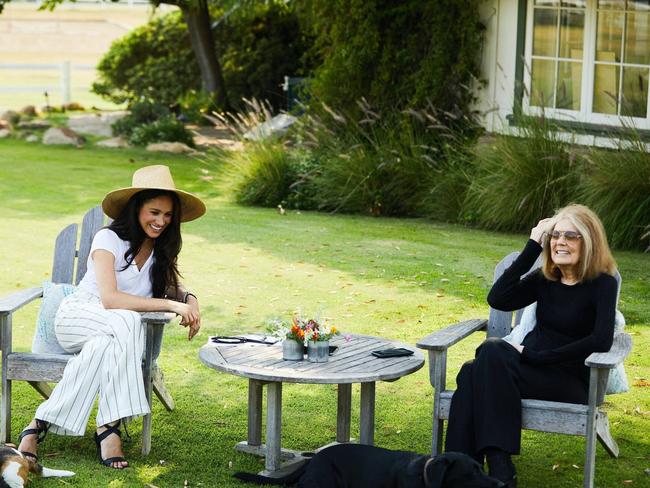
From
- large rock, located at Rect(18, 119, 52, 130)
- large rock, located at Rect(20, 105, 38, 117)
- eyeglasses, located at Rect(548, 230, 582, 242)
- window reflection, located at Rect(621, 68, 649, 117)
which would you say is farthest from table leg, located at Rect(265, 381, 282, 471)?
large rock, located at Rect(20, 105, 38, 117)

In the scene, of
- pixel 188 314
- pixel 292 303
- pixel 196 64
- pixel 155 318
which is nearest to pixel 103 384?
pixel 155 318

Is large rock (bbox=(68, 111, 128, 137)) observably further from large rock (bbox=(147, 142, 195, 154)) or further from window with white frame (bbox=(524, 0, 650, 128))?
window with white frame (bbox=(524, 0, 650, 128))

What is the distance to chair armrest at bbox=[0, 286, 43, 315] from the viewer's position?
4992 mm

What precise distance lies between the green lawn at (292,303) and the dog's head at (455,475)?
3.28ft

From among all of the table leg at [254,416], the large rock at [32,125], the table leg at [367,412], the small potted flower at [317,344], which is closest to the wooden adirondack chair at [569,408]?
the table leg at [367,412]

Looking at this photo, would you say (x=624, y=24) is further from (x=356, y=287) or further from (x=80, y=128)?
(x=80, y=128)

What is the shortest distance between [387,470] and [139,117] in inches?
626

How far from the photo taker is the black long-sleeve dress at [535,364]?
176 inches

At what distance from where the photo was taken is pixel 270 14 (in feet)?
74.7

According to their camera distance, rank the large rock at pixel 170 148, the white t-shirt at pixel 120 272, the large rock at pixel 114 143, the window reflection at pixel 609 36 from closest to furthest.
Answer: the white t-shirt at pixel 120 272
the window reflection at pixel 609 36
the large rock at pixel 170 148
the large rock at pixel 114 143

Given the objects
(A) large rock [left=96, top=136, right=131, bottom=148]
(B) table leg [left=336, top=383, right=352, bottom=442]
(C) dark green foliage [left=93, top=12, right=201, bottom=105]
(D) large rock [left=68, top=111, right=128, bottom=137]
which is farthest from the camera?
(C) dark green foliage [left=93, top=12, right=201, bottom=105]

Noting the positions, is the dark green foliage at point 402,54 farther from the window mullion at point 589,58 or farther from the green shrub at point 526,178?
the green shrub at point 526,178

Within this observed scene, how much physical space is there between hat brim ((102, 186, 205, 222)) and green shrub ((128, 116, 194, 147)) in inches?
510

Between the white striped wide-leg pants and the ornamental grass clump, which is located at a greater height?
the ornamental grass clump
